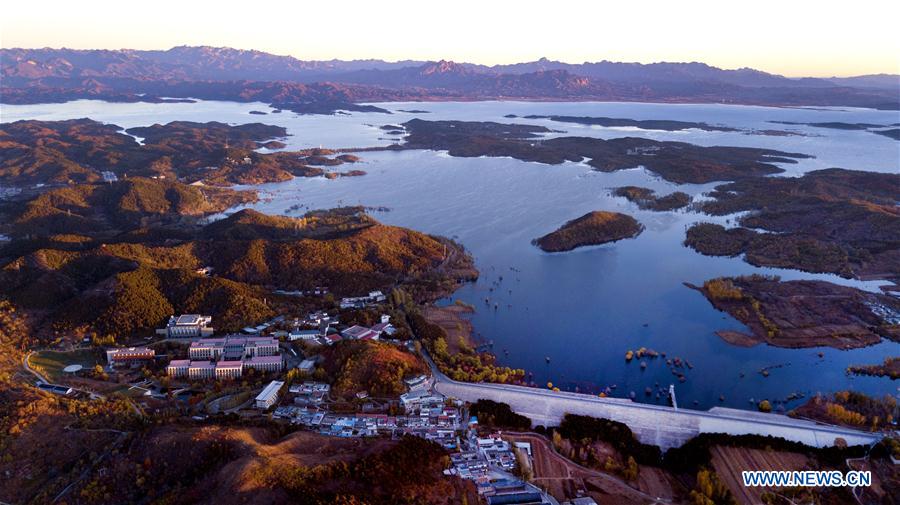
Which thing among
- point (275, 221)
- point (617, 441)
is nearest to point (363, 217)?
point (275, 221)

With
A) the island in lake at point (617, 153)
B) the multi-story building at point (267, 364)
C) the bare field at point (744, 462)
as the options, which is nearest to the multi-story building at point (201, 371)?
the multi-story building at point (267, 364)

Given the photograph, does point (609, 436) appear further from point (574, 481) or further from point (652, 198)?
point (652, 198)

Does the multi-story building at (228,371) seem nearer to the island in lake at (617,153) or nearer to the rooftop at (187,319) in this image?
the rooftop at (187,319)

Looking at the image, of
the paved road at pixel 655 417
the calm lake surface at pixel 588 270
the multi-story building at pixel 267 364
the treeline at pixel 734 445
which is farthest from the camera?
the calm lake surface at pixel 588 270

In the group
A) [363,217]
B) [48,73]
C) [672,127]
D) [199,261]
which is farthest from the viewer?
[48,73]

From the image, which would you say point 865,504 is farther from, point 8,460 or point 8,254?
point 8,254

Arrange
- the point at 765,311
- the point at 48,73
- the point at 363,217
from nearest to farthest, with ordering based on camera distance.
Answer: the point at 765,311 → the point at 363,217 → the point at 48,73
